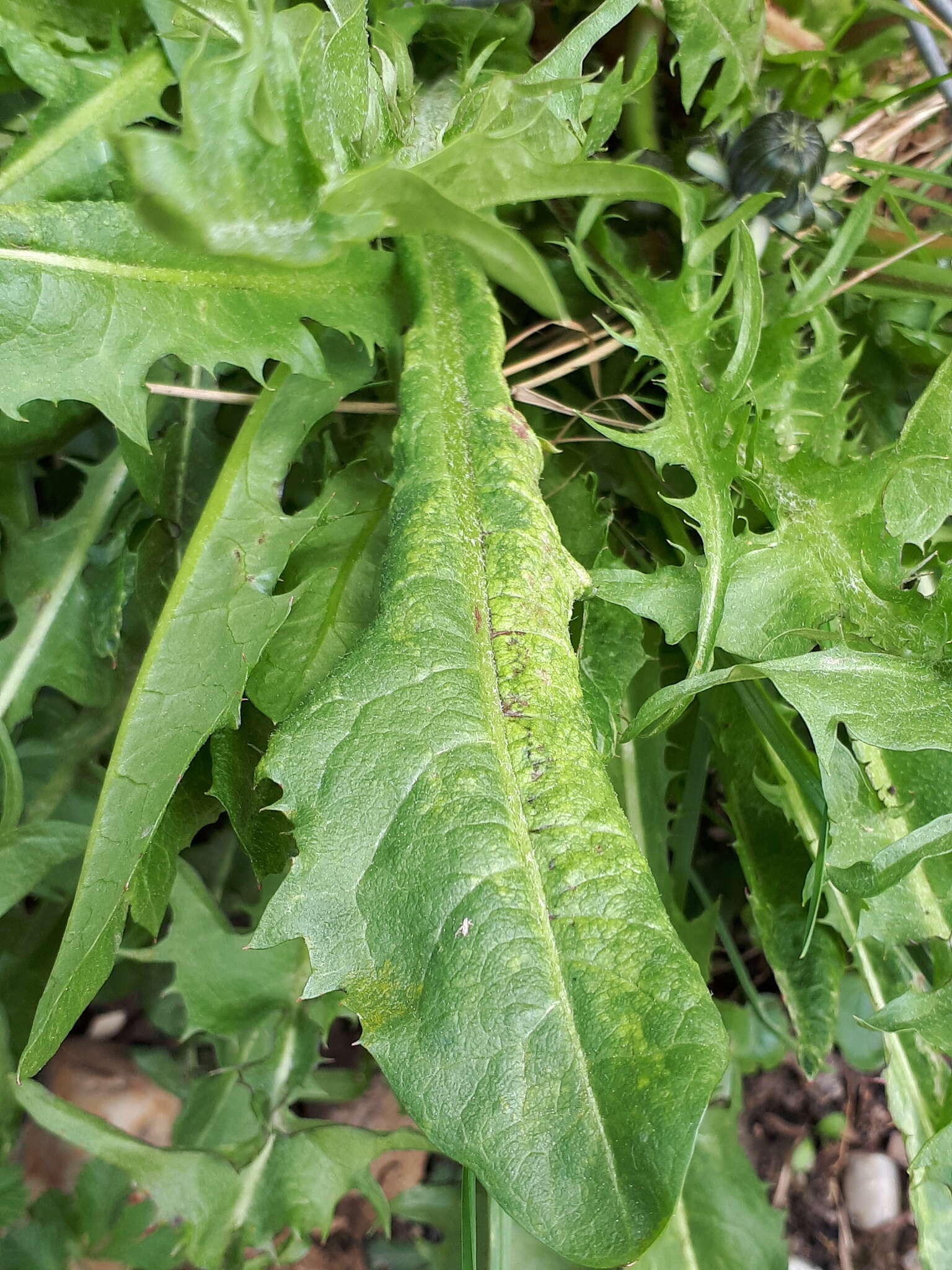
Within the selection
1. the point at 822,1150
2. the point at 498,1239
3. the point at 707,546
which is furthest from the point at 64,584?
the point at 822,1150

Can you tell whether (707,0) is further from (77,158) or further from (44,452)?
(44,452)

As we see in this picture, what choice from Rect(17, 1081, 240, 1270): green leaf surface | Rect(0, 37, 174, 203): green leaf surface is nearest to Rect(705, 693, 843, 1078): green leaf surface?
Rect(17, 1081, 240, 1270): green leaf surface

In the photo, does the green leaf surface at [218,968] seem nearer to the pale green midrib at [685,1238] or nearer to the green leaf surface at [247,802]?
the green leaf surface at [247,802]

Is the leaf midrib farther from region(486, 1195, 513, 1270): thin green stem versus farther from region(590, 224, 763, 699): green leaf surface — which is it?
region(486, 1195, 513, 1270): thin green stem

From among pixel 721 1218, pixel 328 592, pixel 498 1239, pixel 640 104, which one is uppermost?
pixel 640 104

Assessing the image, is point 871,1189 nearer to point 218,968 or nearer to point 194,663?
point 218,968

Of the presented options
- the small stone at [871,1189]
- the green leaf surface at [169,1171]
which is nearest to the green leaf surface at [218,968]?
the green leaf surface at [169,1171]
